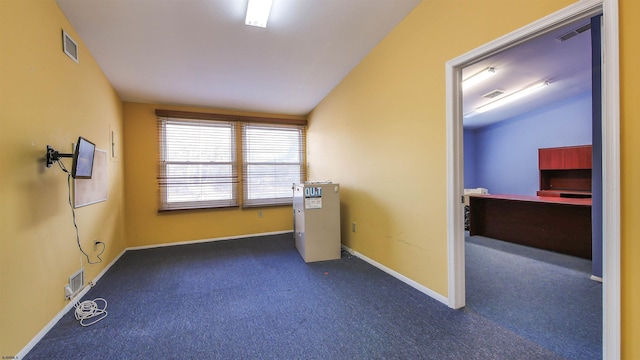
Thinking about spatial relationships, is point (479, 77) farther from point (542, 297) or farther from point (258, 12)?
point (258, 12)

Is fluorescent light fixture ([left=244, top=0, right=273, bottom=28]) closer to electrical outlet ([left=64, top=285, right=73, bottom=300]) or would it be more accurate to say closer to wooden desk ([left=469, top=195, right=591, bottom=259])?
electrical outlet ([left=64, top=285, right=73, bottom=300])

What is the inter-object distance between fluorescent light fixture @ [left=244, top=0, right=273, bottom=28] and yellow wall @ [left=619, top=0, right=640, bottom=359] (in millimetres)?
2168

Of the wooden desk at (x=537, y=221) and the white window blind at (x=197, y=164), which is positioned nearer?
the wooden desk at (x=537, y=221)

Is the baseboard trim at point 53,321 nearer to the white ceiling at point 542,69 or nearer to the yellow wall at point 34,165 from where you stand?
the yellow wall at point 34,165

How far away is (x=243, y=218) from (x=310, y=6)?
3.67 metres

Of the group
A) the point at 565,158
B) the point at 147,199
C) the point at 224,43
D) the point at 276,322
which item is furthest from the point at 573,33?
the point at 147,199

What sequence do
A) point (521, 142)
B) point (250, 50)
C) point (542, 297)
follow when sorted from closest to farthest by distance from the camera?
point (542, 297) < point (250, 50) < point (521, 142)

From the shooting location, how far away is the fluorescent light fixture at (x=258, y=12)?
1936mm

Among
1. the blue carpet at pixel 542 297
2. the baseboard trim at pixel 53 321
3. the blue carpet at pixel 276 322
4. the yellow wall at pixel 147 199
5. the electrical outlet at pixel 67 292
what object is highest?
the yellow wall at pixel 147 199

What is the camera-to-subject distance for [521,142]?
20.1 ft

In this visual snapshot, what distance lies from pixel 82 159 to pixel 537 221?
18.2ft

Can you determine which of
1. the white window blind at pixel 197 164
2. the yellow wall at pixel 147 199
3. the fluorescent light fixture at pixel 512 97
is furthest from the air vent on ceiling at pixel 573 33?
the yellow wall at pixel 147 199

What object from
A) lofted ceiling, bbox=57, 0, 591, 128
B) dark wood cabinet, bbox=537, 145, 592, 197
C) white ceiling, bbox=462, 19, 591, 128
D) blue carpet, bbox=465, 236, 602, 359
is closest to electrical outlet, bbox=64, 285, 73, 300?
lofted ceiling, bbox=57, 0, 591, 128

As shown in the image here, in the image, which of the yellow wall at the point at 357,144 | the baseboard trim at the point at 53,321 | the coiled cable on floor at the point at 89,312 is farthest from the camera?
the coiled cable on floor at the point at 89,312
